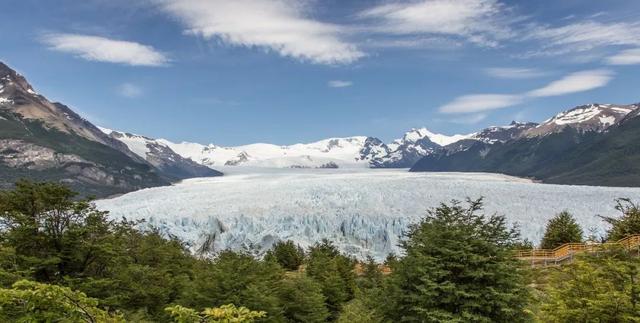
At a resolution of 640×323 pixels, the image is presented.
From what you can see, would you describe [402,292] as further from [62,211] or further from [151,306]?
[151,306]

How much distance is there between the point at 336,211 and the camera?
68.8m

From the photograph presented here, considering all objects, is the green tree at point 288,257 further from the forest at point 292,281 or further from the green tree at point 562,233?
the green tree at point 562,233

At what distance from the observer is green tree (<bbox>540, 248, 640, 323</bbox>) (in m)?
10.7

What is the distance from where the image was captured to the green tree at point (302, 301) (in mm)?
26438

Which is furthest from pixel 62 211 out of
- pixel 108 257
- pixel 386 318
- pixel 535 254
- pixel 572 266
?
pixel 535 254

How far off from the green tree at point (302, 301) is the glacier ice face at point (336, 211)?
25765 mm

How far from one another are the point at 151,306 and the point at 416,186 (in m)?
69.7

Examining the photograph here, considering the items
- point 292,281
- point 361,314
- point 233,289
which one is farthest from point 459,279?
point 292,281

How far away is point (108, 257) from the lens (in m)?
19.9

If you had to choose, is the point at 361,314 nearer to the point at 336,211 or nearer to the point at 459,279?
the point at 459,279

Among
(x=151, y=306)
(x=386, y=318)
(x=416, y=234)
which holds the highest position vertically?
(x=416, y=234)

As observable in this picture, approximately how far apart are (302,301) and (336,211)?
42.4 m

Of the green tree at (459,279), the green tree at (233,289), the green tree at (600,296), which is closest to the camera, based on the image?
the green tree at (600,296)

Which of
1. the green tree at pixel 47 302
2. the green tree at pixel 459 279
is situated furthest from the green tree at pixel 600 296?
the green tree at pixel 47 302
